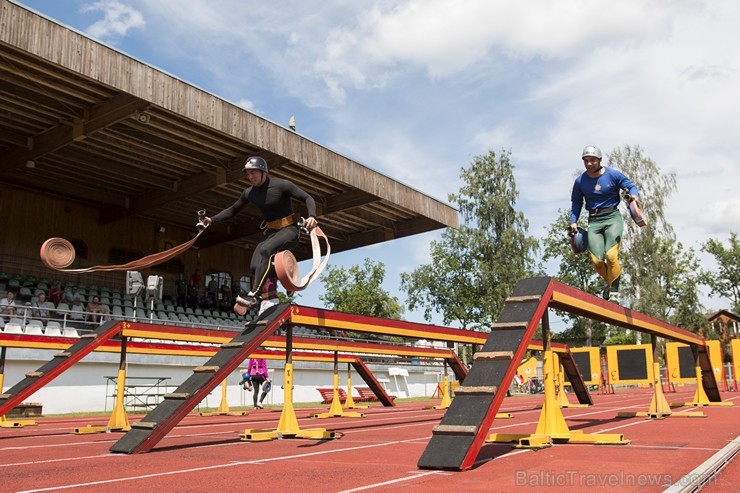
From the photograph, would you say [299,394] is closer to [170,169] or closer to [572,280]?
[170,169]

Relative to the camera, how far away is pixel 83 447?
281 inches

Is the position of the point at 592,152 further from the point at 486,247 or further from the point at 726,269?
the point at 726,269

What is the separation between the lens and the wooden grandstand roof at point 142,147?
15.1 metres

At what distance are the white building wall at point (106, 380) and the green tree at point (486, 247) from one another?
19.5 metres

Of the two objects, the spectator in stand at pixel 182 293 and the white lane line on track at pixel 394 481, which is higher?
the spectator in stand at pixel 182 293

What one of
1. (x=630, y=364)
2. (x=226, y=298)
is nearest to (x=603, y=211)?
(x=630, y=364)

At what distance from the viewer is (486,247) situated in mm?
45406

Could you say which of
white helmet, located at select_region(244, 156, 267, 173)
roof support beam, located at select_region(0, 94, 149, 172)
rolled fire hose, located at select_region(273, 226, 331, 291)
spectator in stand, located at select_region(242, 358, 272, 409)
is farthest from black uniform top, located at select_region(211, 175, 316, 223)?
spectator in stand, located at select_region(242, 358, 272, 409)

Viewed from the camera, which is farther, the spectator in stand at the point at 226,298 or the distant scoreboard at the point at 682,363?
the spectator in stand at the point at 226,298

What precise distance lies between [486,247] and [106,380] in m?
31.4

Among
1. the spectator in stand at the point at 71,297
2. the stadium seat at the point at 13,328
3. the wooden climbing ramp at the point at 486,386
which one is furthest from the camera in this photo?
the spectator in stand at the point at 71,297

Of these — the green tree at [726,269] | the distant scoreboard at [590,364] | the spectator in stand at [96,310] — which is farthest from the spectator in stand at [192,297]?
the green tree at [726,269]

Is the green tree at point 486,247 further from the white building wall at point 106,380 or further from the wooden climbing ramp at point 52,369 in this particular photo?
the wooden climbing ramp at point 52,369

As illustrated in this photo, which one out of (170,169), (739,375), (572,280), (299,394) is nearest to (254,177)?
(170,169)
